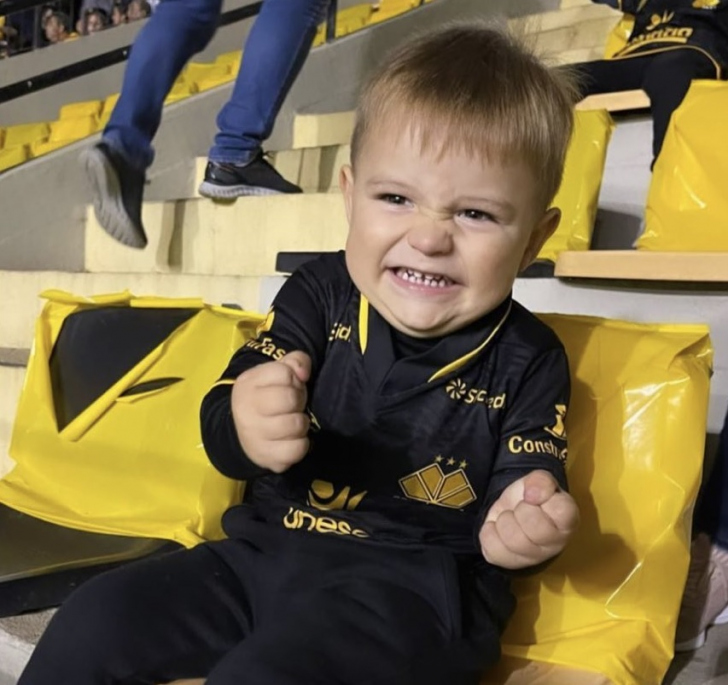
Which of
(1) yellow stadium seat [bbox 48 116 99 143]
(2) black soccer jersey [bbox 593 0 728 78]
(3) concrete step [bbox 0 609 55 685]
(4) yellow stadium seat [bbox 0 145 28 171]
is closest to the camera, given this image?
(3) concrete step [bbox 0 609 55 685]

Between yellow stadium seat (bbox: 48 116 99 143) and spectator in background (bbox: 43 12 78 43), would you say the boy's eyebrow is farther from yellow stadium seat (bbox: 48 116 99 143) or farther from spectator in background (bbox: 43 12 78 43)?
spectator in background (bbox: 43 12 78 43)

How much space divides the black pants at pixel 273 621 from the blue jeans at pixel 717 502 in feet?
1.18

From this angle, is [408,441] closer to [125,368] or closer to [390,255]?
[390,255]

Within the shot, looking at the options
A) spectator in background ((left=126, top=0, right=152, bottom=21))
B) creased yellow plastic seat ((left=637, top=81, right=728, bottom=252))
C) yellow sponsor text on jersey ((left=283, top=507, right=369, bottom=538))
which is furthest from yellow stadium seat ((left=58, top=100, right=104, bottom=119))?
yellow sponsor text on jersey ((left=283, top=507, right=369, bottom=538))

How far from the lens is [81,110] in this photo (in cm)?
334

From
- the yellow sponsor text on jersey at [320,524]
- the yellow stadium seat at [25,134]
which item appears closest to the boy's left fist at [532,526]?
the yellow sponsor text on jersey at [320,524]

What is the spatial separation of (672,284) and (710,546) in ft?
1.07

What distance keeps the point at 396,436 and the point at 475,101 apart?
0.92ft

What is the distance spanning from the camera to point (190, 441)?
1084 millimetres

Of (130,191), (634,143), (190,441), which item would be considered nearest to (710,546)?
(190,441)

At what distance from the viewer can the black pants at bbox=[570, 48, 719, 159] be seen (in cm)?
130

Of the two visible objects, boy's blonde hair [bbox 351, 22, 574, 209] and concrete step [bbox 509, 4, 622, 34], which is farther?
concrete step [bbox 509, 4, 622, 34]

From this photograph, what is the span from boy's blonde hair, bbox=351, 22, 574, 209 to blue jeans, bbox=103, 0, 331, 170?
971 millimetres

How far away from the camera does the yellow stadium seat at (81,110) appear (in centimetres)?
329
